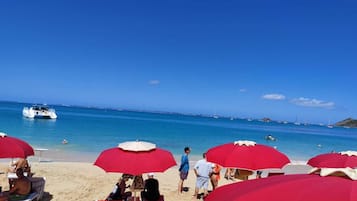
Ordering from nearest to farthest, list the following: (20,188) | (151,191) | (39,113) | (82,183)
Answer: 1. (151,191)
2. (20,188)
3. (82,183)
4. (39,113)

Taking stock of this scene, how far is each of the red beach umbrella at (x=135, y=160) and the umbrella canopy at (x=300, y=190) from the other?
4.17m

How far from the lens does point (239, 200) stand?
2422 millimetres

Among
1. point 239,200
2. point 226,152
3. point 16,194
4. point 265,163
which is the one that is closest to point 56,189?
point 16,194

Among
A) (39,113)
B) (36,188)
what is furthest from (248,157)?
(39,113)

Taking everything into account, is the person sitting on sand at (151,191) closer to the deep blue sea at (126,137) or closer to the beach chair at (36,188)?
the beach chair at (36,188)

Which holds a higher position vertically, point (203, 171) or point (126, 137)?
point (203, 171)

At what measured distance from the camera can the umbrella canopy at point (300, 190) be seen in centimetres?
220

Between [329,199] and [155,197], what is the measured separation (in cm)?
580

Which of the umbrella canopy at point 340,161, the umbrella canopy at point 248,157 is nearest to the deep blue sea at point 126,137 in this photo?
the umbrella canopy at point 248,157

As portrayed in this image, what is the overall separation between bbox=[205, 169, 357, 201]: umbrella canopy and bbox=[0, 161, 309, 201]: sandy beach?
8293 millimetres

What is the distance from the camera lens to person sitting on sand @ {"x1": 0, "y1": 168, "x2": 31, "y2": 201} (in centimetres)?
811

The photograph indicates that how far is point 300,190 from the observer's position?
92.0 inches

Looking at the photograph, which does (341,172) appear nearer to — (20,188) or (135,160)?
(135,160)

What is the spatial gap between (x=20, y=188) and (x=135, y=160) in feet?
11.1
